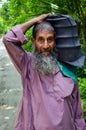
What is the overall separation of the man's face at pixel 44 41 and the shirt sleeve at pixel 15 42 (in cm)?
13

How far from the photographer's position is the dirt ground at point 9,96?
6340mm

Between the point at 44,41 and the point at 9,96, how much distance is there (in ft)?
17.9

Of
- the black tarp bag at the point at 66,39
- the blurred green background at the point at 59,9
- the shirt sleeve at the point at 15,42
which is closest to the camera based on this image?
the shirt sleeve at the point at 15,42

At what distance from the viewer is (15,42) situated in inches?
108

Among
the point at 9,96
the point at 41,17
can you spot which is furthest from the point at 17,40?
the point at 9,96

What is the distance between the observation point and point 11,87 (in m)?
9.25

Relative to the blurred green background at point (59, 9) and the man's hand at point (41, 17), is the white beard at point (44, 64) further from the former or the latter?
the blurred green background at point (59, 9)

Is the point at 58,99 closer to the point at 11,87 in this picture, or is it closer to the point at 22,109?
the point at 22,109

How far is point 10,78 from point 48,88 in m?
8.04

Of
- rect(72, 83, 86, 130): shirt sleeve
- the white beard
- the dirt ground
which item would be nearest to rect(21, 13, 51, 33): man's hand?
the white beard

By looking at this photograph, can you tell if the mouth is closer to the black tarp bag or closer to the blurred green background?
the black tarp bag

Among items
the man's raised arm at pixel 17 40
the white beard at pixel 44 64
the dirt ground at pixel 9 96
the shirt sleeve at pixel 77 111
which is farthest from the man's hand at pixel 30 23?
the dirt ground at pixel 9 96

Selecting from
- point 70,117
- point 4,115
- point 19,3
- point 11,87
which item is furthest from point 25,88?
point 19,3

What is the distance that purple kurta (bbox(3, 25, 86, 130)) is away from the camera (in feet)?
9.07
